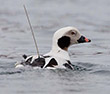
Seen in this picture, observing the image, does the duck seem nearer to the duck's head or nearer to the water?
the duck's head

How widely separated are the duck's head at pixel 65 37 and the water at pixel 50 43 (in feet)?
1.97

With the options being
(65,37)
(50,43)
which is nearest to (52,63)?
(65,37)

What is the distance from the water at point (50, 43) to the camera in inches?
313

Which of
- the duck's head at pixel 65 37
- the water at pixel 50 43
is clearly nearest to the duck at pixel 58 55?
the duck's head at pixel 65 37

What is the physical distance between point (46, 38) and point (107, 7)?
7.21 meters

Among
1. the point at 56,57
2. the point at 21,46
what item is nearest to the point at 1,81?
the point at 56,57

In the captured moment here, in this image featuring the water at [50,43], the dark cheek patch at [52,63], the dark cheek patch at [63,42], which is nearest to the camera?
the water at [50,43]

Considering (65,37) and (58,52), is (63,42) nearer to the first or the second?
(65,37)

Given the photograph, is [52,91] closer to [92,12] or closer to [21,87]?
[21,87]

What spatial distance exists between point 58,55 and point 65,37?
36 centimetres

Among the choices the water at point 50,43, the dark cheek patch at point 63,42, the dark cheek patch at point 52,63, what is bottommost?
the water at point 50,43

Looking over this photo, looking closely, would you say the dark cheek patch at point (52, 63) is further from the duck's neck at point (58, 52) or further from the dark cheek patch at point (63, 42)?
the dark cheek patch at point (63, 42)

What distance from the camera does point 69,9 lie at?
839 inches

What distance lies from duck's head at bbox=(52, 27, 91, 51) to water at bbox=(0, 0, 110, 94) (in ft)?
1.97
